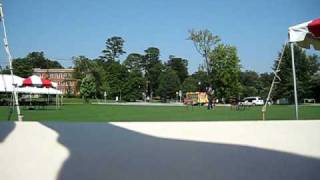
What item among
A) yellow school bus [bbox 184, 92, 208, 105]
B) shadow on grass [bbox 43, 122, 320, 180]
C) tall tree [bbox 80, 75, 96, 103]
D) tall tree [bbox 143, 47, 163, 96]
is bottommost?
shadow on grass [bbox 43, 122, 320, 180]

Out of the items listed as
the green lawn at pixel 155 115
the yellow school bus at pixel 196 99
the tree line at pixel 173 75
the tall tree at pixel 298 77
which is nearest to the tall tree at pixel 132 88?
the tree line at pixel 173 75

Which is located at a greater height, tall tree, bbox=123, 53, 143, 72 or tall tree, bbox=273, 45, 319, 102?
tall tree, bbox=123, 53, 143, 72

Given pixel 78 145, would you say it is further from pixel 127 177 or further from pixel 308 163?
pixel 308 163

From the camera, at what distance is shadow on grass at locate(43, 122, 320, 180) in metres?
4.84

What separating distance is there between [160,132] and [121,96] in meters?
97.0

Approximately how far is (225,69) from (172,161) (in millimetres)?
62861

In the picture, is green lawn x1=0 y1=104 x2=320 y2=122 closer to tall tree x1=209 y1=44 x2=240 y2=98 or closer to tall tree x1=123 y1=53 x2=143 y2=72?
tall tree x1=209 y1=44 x2=240 y2=98

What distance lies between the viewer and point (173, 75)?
111312 mm

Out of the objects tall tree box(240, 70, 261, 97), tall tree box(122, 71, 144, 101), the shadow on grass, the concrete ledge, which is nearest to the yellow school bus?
tall tree box(240, 70, 261, 97)

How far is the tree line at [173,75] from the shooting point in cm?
6744

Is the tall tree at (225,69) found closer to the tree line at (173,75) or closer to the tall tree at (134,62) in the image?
the tree line at (173,75)

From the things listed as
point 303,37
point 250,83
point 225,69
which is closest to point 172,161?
point 303,37

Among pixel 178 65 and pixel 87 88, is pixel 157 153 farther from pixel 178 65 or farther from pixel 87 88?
pixel 178 65

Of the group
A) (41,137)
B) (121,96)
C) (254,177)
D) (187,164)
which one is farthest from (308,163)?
(121,96)
